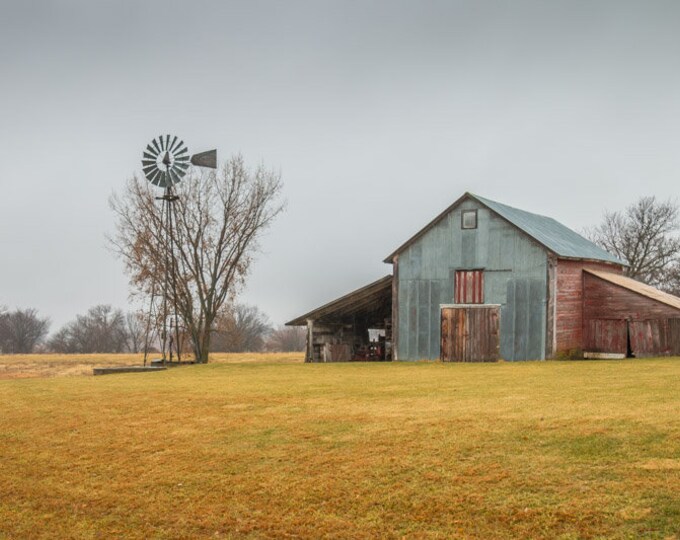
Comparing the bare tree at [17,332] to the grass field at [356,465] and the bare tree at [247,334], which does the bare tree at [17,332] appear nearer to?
the bare tree at [247,334]

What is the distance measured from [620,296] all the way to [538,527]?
27.5 metres

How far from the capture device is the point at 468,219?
34.8 m

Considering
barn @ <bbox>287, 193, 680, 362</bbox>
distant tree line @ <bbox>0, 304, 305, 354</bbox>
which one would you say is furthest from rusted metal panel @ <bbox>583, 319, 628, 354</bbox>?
distant tree line @ <bbox>0, 304, 305, 354</bbox>

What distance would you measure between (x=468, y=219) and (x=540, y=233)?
4.17 meters

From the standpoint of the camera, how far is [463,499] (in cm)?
1018

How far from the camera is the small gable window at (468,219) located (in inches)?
1366

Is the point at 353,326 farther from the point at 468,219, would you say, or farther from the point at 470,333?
the point at 468,219

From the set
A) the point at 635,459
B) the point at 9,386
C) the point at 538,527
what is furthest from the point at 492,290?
the point at 538,527

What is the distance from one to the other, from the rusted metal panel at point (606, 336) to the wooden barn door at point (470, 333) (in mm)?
4829

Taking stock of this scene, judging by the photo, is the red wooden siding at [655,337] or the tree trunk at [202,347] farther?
the tree trunk at [202,347]

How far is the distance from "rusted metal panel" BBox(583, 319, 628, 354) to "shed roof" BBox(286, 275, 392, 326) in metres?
10.1

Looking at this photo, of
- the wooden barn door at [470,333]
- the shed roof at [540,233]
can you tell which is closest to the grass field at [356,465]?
the wooden barn door at [470,333]

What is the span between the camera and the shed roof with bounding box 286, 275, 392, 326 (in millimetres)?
37969

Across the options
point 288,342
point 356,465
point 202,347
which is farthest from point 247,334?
point 356,465
